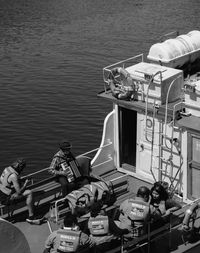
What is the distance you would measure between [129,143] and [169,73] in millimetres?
2497

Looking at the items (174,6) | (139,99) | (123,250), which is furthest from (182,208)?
(174,6)

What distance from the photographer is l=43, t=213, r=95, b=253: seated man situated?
11.2m

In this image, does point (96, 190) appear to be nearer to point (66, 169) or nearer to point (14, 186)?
point (66, 169)

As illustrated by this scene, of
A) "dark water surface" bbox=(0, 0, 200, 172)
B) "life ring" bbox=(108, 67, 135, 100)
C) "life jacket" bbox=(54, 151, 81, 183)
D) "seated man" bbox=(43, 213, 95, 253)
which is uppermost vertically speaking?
"life ring" bbox=(108, 67, 135, 100)

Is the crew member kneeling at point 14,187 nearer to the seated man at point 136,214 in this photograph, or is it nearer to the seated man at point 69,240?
the seated man at point 69,240

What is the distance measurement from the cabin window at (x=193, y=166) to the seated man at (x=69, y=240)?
12.0 ft

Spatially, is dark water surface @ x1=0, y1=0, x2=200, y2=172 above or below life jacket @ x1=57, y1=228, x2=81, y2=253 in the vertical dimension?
below

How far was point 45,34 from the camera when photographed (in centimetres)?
4116

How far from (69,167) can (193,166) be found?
2927mm

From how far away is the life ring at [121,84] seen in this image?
14.7 m

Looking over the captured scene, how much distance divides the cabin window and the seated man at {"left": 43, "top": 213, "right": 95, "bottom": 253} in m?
3.66

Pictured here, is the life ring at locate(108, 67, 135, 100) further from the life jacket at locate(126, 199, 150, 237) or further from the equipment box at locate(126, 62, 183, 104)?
the life jacket at locate(126, 199, 150, 237)

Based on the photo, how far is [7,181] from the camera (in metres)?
13.4

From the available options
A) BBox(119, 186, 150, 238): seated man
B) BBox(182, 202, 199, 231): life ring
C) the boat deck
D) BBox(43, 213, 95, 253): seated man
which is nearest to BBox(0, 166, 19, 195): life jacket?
the boat deck
